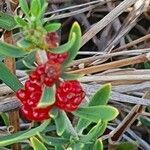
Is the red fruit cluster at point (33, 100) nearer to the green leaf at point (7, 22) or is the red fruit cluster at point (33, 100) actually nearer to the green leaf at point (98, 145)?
the green leaf at point (98, 145)

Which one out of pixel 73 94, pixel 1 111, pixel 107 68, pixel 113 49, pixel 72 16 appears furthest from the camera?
pixel 72 16

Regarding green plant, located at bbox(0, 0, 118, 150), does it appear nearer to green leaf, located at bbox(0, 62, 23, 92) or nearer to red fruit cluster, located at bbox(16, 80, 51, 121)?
red fruit cluster, located at bbox(16, 80, 51, 121)

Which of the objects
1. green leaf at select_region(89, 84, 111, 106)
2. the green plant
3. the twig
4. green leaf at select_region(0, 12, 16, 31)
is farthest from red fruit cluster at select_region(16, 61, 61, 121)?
the twig

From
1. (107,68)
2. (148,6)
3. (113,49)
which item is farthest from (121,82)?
(148,6)

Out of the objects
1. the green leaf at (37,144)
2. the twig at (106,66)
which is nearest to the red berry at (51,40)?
the green leaf at (37,144)

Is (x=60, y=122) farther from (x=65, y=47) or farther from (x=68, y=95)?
(x=65, y=47)

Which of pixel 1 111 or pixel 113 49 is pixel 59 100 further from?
pixel 113 49
